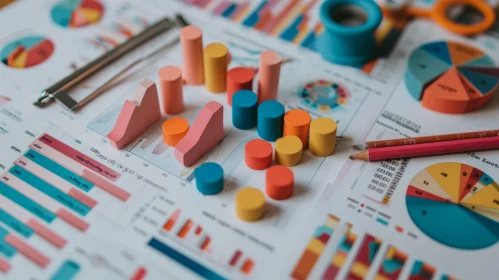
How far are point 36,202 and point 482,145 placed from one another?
23.6 inches

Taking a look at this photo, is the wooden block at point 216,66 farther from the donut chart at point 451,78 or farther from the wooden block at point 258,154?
the donut chart at point 451,78

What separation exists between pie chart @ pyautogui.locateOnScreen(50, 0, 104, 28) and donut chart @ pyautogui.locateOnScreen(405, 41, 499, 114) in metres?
0.55

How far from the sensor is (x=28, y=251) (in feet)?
2.04

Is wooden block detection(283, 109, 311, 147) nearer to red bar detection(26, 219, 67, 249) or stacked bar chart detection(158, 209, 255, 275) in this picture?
stacked bar chart detection(158, 209, 255, 275)

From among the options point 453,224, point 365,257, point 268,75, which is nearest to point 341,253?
point 365,257

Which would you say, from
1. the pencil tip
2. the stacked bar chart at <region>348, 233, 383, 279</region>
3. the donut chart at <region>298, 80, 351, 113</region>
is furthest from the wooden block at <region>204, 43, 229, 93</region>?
the stacked bar chart at <region>348, 233, 383, 279</region>

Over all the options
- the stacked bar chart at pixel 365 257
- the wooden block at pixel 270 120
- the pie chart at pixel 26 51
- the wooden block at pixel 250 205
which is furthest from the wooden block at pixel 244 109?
the pie chart at pixel 26 51

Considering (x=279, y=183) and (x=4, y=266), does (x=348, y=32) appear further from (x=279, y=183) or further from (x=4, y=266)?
(x=4, y=266)

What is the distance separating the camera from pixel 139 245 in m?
0.63

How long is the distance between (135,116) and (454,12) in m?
0.61

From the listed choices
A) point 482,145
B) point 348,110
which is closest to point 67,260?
point 348,110

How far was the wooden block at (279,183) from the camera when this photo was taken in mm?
664

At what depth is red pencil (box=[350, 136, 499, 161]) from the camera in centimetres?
72

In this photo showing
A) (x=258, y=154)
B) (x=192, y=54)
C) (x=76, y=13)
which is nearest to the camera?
(x=258, y=154)
